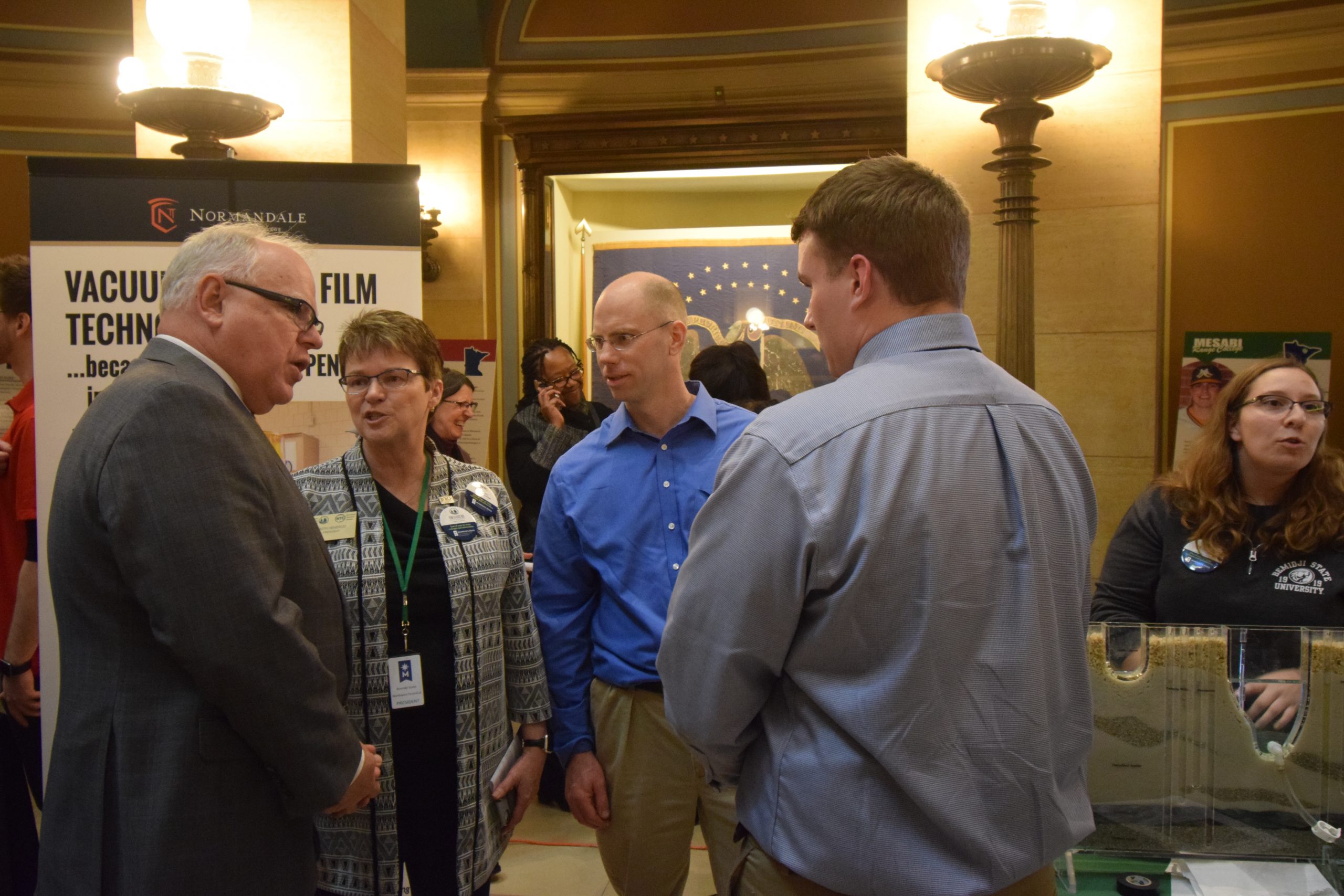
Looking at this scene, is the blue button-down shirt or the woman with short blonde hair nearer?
the woman with short blonde hair

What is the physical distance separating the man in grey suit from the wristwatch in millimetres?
1309

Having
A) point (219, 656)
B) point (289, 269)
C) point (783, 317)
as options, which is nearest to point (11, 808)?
point (219, 656)

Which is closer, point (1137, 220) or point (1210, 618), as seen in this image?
point (1210, 618)

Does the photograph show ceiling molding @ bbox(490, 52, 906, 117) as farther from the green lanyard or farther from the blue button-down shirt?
the green lanyard

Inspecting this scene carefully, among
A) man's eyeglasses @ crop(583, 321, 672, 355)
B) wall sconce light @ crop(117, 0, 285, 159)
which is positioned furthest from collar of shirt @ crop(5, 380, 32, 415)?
man's eyeglasses @ crop(583, 321, 672, 355)

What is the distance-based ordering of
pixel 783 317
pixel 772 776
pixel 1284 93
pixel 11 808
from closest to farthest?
pixel 772 776 < pixel 11 808 < pixel 1284 93 < pixel 783 317

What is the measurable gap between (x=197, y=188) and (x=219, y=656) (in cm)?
152

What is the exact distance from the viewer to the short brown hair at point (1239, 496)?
218 centimetres

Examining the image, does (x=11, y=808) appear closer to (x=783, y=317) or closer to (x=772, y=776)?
(x=772, y=776)

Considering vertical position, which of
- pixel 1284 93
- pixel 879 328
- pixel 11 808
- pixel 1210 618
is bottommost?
pixel 11 808

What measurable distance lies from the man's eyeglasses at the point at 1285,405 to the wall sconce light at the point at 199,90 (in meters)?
2.71

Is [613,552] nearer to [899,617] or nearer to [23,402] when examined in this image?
[899,617]

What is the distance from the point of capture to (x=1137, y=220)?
2971 mm

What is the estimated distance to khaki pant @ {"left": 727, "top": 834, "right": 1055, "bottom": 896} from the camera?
1162 mm
